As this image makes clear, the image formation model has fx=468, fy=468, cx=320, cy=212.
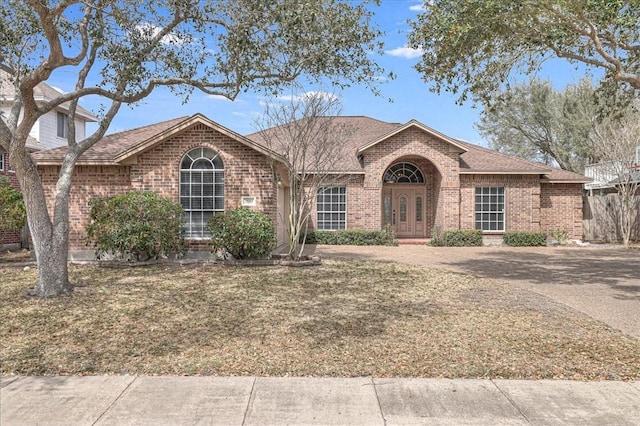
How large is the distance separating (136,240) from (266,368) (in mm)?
8054

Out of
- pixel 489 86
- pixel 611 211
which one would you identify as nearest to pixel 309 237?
pixel 489 86

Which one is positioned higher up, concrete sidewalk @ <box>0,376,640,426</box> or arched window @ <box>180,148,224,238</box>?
arched window @ <box>180,148,224,238</box>

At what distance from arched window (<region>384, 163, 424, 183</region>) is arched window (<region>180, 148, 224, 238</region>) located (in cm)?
1006

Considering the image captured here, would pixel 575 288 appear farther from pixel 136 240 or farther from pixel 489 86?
pixel 136 240

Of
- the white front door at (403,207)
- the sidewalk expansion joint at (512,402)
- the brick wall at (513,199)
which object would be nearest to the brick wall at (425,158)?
the brick wall at (513,199)

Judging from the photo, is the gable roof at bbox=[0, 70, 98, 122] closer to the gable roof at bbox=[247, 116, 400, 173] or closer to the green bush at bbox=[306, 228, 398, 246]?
the gable roof at bbox=[247, 116, 400, 173]

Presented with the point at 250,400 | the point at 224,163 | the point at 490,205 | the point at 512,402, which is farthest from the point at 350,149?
the point at 250,400

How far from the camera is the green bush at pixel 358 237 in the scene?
64.7 feet

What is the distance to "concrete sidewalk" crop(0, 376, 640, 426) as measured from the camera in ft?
12.8

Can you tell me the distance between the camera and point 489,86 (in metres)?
11.8

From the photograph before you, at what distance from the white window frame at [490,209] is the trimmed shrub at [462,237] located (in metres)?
0.82

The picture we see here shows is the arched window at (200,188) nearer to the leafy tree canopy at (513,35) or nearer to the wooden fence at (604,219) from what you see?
the leafy tree canopy at (513,35)

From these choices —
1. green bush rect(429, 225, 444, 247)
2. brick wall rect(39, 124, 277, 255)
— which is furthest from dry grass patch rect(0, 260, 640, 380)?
green bush rect(429, 225, 444, 247)

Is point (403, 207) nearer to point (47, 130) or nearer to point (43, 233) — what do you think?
point (43, 233)
